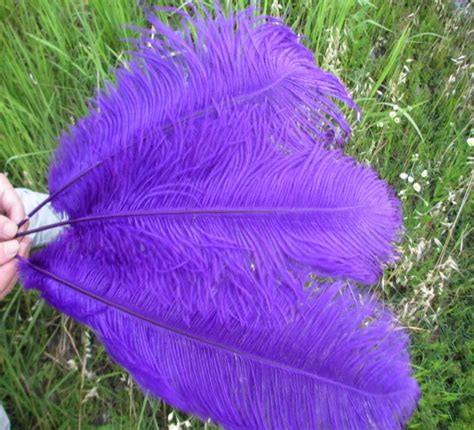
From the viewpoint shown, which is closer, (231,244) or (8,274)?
(231,244)

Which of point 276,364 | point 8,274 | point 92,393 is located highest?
point 8,274

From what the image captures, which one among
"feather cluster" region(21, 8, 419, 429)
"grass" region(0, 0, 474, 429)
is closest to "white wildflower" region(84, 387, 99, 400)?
"grass" region(0, 0, 474, 429)

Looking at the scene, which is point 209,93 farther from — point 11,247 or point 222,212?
point 11,247

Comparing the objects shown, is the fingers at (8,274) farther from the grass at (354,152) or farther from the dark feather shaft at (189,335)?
the grass at (354,152)

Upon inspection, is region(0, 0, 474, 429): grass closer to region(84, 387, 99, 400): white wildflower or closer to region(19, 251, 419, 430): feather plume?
region(84, 387, 99, 400): white wildflower

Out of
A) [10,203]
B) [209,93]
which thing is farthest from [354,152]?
[10,203]

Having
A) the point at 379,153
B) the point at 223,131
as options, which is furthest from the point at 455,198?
the point at 223,131

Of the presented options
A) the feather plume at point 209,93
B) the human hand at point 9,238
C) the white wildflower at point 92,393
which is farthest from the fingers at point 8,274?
the white wildflower at point 92,393
